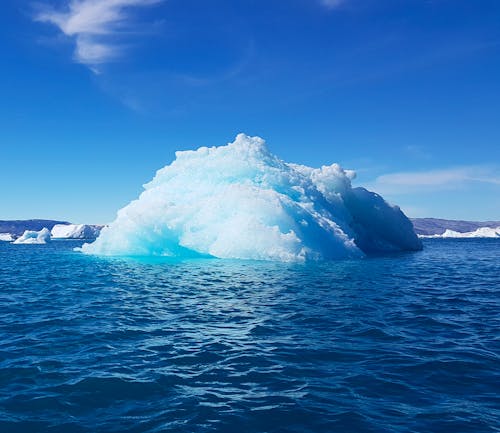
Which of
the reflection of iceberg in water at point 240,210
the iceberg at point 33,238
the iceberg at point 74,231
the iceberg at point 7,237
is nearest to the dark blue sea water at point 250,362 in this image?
the reflection of iceberg in water at point 240,210

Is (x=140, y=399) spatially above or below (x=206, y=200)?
below

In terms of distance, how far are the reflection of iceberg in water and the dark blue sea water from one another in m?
14.0

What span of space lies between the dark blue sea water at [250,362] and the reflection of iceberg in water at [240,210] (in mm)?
13977

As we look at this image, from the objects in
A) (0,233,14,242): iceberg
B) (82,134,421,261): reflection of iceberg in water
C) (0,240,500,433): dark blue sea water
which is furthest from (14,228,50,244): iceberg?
(0,240,500,433): dark blue sea water

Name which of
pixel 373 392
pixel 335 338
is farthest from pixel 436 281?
pixel 373 392

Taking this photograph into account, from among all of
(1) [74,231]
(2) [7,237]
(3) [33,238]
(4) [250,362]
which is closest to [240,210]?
(4) [250,362]

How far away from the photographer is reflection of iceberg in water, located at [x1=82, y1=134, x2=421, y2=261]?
2891 centimetres

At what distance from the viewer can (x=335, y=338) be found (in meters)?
9.12

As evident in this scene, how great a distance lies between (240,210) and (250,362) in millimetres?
22443

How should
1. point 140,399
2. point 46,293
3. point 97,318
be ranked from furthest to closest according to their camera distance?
point 46,293, point 97,318, point 140,399

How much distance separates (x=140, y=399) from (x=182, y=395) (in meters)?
0.61

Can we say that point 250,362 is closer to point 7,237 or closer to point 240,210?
point 240,210

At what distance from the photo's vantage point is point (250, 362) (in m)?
7.56

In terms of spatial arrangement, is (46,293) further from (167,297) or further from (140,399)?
(140,399)
